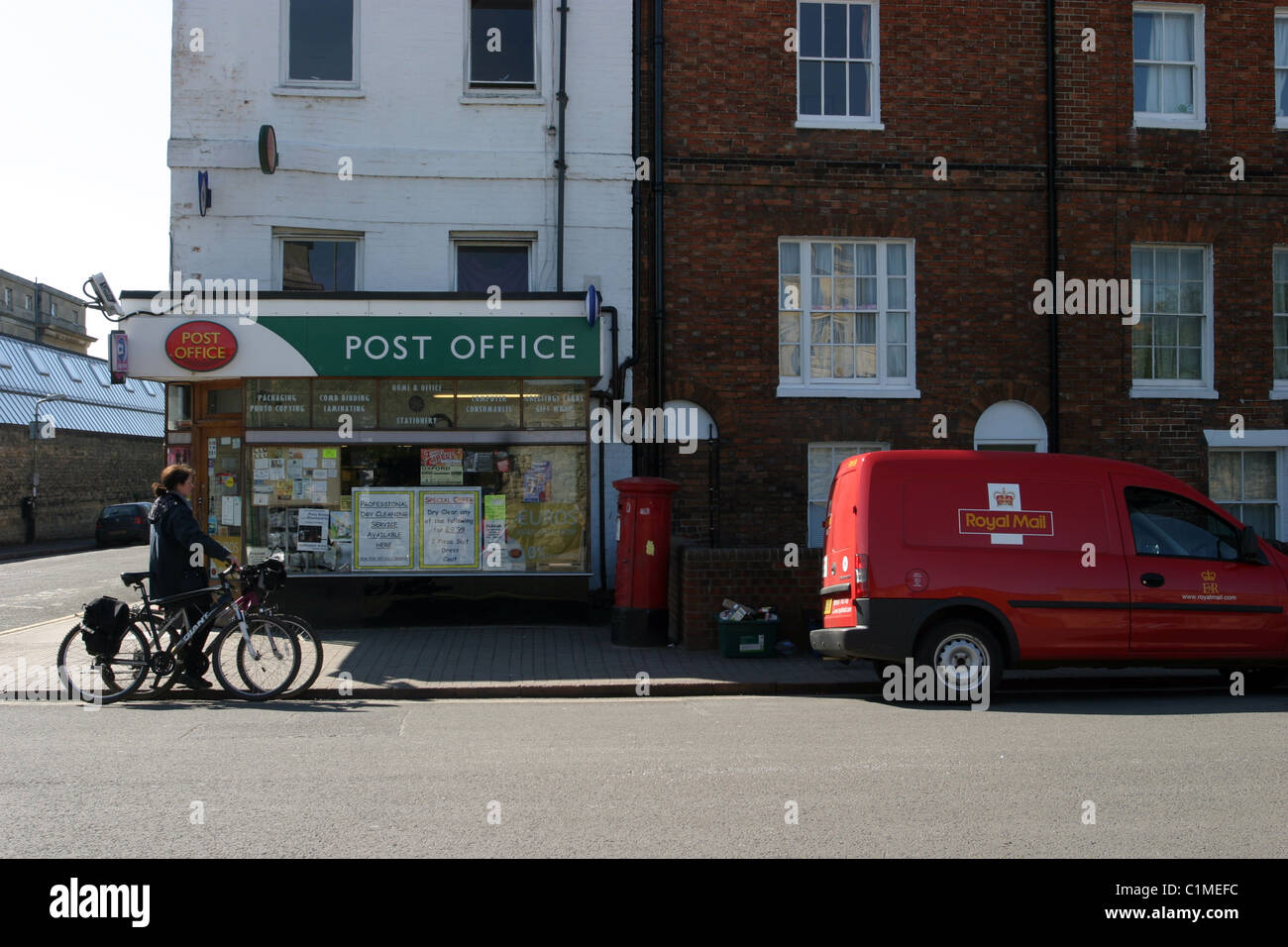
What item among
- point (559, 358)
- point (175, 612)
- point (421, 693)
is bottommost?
point (421, 693)

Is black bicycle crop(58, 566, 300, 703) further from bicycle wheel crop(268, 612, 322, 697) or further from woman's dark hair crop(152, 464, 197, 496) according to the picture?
woman's dark hair crop(152, 464, 197, 496)

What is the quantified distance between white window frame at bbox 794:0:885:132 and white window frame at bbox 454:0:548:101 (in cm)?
337

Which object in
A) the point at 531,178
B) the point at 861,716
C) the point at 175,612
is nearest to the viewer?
the point at 861,716

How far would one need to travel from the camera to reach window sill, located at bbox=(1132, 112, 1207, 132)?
51.6 feet

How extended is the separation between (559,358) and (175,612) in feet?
18.4

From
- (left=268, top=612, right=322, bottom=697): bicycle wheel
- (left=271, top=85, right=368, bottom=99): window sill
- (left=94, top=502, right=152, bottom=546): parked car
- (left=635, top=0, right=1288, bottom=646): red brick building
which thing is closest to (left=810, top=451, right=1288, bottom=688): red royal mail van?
(left=268, top=612, right=322, bottom=697): bicycle wheel

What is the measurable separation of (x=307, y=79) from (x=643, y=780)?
11.7m

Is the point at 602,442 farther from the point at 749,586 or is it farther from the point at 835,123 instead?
the point at 835,123

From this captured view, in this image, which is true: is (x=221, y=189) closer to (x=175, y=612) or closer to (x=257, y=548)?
(x=257, y=548)

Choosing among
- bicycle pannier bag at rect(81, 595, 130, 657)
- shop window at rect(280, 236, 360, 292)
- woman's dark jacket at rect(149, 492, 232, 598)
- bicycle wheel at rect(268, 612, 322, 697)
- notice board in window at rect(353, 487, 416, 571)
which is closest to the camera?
bicycle pannier bag at rect(81, 595, 130, 657)

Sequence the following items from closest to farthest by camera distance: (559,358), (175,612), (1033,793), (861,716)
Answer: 1. (1033,793)
2. (861,716)
3. (175,612)
4. (559,358)

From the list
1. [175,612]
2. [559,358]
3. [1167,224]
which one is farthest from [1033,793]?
[1167,224]

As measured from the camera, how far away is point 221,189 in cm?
1462

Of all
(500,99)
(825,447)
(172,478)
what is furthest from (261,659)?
(500,99)
